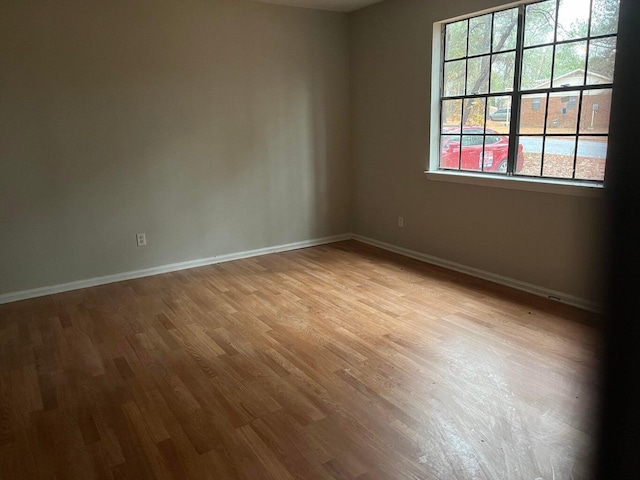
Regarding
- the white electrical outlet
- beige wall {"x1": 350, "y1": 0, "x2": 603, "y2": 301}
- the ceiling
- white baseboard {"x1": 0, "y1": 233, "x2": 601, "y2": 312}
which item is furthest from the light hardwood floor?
the ceiling

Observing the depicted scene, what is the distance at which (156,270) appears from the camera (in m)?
4.41

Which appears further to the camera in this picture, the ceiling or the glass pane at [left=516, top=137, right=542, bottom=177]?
the ceiling

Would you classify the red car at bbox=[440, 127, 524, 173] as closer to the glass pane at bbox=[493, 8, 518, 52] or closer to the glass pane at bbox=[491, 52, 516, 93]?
the glass pane at bbox=[491, 52, 516, 93]

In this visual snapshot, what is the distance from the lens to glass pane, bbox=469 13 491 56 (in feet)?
12.5

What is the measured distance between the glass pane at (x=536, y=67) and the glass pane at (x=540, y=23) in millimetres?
64

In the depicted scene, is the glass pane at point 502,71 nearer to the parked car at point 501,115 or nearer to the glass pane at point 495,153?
the parked car at point 501,115

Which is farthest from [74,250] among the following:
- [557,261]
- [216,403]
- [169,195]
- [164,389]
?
[557,261]

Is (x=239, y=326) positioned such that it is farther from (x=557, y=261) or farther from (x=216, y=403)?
(x=557, y=261)

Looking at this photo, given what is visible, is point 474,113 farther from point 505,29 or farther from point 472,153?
point 505,29

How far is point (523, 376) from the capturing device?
247 centimetres

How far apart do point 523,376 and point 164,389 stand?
1881 mm

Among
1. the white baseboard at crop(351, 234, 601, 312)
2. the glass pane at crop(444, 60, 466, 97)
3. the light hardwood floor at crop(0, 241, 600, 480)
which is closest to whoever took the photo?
the light hardwood floor at crop(0, 241, 600, 480)

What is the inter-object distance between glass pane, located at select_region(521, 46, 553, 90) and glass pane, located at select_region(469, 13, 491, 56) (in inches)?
15.8

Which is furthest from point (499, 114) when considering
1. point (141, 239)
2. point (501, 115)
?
point (141, 239)
